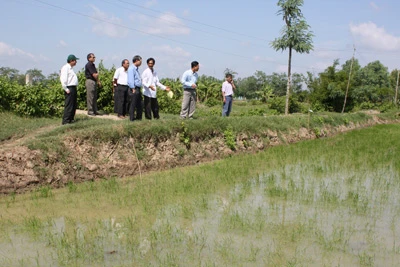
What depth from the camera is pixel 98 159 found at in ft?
25.7

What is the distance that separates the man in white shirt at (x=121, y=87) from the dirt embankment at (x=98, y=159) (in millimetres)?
2429

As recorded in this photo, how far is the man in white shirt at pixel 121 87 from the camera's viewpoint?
10891 mm

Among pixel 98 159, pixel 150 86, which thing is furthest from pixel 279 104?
pixel 98 159

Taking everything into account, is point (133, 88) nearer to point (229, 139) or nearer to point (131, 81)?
point (131, 81)

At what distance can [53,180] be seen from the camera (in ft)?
23.2

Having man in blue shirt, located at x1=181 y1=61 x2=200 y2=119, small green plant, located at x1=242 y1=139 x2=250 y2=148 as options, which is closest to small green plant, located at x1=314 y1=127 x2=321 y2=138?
small green plant, located at x1=242 y1=139 x2=250 y2=148

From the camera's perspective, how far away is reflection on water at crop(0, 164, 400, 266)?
4145mm

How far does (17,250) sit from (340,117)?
1492 centimetres

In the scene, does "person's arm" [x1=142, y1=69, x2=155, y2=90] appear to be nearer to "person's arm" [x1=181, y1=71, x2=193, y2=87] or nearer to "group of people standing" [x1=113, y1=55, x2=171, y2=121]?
"group of people standing" [x1=113, y1=55, x2=171, y2=121]

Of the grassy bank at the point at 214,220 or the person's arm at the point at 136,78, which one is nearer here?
the grassy bank at the point at 214,220

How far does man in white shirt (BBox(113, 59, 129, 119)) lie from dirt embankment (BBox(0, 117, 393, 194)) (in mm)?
2429

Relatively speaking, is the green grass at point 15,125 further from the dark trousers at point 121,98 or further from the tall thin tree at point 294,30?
the tall thin tree at point 294,30

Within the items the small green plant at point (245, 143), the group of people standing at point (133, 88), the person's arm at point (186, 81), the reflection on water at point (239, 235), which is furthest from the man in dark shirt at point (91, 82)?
the reflection on water at point (239, 235)

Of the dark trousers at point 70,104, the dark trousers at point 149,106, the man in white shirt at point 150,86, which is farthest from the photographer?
the dark trousers at point 149,106
